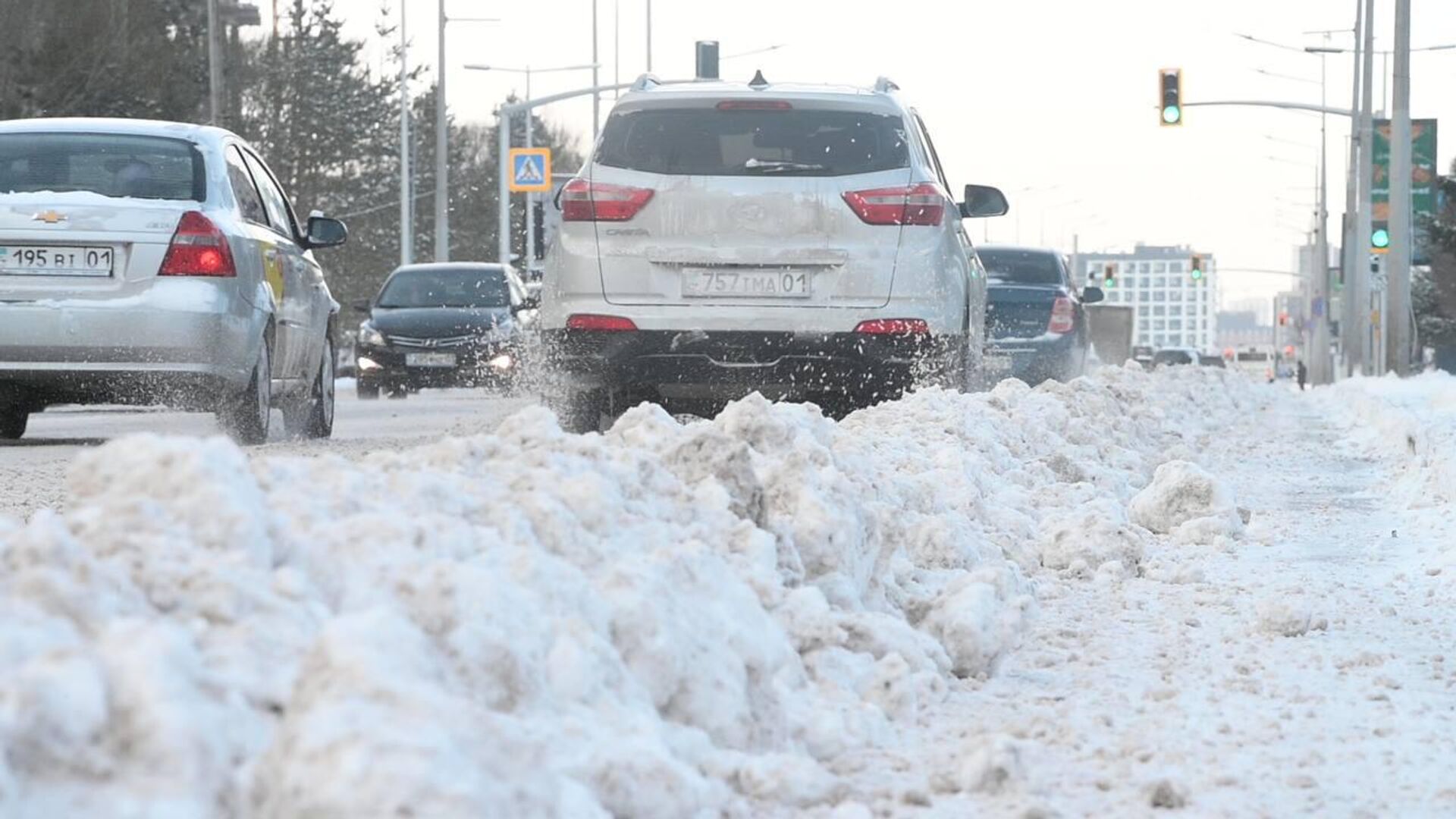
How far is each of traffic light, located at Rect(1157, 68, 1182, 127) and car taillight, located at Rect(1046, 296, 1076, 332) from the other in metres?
15.4

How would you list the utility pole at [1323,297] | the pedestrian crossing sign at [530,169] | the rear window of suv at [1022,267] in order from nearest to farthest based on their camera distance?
the rear window of suv at [1022,267]
the pedestrian crossing sign at [530,169]
the utility pole at [1323,297]

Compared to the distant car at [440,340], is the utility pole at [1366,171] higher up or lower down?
higher up

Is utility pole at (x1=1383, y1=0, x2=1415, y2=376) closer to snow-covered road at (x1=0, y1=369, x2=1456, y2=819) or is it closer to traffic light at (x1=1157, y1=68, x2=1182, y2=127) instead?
traffic light at (x1=1157, y1=68, x2=1182, y2=127)

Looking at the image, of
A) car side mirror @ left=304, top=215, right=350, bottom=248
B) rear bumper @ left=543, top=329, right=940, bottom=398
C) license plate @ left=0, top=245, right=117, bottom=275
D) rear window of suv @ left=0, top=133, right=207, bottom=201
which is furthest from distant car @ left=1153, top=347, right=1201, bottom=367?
license plate @ left=0, top=245, right=117, bottom=275

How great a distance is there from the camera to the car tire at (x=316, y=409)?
12.0 meters

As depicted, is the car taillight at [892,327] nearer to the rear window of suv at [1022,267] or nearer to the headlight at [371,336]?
the rear window of suv at [1022,267]

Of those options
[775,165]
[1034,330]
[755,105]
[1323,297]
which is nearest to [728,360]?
[775,165]

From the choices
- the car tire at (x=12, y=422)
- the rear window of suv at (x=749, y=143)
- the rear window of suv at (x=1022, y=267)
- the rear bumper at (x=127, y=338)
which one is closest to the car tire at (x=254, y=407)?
the rear bumper at (x=127, y=338)

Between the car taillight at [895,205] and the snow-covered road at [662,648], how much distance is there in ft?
10.9

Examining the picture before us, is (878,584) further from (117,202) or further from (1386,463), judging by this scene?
(1386,463)

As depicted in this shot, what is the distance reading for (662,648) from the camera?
3.44m

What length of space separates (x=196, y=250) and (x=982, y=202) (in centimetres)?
402

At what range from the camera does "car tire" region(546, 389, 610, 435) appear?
10.0m

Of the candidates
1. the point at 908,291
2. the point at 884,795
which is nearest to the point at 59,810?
the point at 884,795
